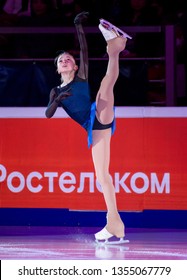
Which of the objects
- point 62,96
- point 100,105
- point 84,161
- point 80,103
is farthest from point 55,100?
point 84,161

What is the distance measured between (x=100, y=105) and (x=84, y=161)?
3.70 ft

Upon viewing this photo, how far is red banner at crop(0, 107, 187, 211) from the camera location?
30.8ft

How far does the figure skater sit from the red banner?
0.78 m

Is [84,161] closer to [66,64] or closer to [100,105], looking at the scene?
[100,105]

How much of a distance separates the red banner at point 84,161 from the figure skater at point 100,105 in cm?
78

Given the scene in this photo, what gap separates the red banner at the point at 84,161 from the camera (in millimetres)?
9375

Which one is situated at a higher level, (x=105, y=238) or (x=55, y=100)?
(x=55, y=100)

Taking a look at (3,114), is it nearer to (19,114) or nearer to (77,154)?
(19,114)

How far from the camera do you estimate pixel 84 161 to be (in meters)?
9.45

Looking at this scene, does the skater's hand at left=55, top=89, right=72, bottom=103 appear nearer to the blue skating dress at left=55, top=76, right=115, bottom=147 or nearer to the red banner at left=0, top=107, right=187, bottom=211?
the blue skating dress at left=55, top=76, right=115, bottom=147

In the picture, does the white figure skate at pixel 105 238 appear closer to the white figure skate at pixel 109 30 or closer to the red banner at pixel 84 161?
the red banner at pixel 84 161

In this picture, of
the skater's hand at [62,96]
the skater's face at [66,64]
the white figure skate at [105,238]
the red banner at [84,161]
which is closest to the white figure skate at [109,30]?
the skater's face at [66,64]

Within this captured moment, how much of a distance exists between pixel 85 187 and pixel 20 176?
2.29ft
